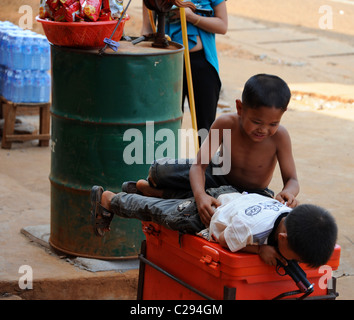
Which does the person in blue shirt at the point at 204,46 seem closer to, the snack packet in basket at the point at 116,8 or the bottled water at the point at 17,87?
the snack packet in basket at the point at 116,8

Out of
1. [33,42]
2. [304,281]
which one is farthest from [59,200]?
[33,42]

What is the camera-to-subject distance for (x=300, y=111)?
8.39m

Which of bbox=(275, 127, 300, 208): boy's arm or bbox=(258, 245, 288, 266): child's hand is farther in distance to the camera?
bbox=(275, 127, 300, 208): boy's arm

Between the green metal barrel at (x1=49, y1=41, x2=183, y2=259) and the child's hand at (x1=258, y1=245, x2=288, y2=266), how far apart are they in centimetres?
146

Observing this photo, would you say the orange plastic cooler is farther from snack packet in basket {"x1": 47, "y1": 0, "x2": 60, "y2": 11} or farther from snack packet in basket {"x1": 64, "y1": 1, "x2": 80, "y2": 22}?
snack packet in basket {"x1": 47, "y1": 0, "x2": 60, "y2": 11}

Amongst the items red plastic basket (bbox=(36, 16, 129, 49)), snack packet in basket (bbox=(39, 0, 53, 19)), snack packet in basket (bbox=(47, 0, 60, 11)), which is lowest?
red plastic basket (bbox=(36, 16, 129, 49))

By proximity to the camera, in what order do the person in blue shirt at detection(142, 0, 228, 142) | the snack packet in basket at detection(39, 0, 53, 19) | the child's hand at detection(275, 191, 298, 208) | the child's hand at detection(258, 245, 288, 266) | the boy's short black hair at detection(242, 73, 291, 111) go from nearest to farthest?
the child's hand at detection(258, 245, 288, 266) → the boy's short black hair at detection(242, 73, 291, 111) → the child's hand at detection(275, 191, 298, 208) → the snack packet in basket at detection(39, 0, 53, 19) → the person in blue shirt at detection(142, 0, 228, 142)

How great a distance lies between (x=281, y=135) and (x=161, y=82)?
1055 millimetres

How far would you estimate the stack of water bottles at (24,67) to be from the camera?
245 inches

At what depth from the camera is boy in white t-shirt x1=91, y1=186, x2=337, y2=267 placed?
2264 millimetres

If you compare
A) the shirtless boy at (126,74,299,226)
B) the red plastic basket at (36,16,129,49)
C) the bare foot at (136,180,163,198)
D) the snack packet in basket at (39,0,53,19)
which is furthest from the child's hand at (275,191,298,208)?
the snack packet in basket at (39,0,53,19)

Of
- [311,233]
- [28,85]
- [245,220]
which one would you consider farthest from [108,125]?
[28,85]

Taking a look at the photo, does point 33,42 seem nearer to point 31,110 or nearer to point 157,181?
point 31,110

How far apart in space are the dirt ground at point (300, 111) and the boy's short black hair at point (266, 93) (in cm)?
157
